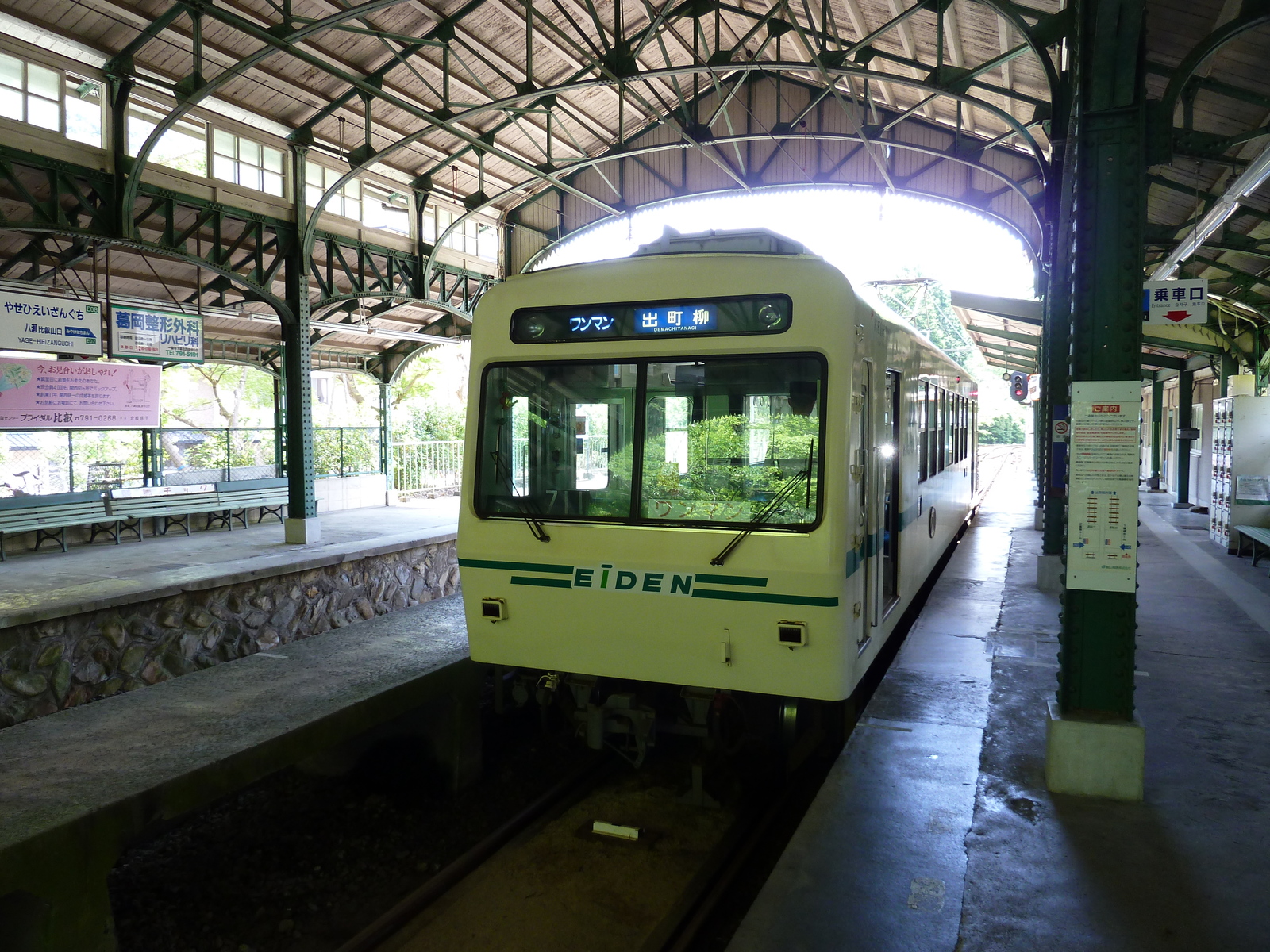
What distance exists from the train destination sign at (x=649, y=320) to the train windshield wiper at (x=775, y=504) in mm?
676

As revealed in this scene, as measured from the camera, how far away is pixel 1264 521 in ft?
39.4

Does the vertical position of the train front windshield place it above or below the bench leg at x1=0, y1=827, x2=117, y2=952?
above

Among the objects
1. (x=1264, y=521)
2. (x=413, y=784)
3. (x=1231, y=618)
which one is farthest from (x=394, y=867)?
(x=1264, y=521)

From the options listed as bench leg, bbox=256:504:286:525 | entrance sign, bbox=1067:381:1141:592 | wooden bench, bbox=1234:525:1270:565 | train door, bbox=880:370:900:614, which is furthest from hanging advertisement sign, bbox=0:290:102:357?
wooden bench, bbox=1234:525:1270:565

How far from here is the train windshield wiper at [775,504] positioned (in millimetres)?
4371

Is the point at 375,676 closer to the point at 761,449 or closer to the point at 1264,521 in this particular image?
the point at 761,449

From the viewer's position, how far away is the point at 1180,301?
231 inches

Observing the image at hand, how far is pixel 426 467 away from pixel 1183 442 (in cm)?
1665

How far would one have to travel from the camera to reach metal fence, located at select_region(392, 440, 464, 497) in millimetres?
21109

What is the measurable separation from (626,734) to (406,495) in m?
16.6

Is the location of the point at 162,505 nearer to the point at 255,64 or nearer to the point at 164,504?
the point at 164,504

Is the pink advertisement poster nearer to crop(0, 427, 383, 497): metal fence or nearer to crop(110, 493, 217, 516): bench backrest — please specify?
crop(0, 427, 383, 497): metal fence

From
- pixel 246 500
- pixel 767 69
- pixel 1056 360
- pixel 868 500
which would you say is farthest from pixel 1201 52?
pixel 246 500

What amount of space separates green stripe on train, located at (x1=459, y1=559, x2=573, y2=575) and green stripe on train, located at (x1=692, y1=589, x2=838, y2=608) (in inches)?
29.1
